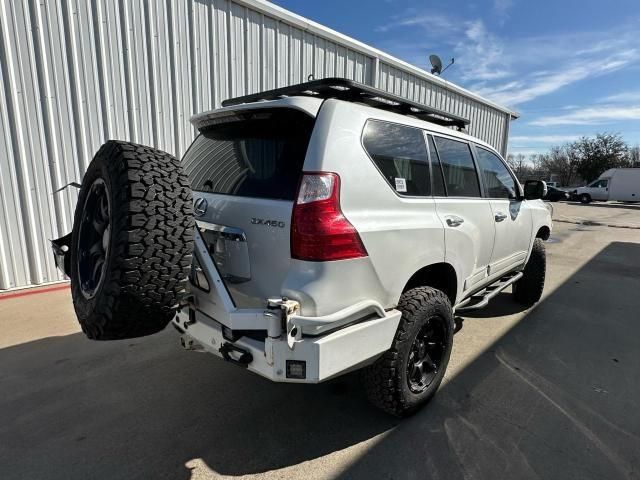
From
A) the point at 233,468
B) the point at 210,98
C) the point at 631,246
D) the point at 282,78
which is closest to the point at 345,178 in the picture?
the point at 233,468

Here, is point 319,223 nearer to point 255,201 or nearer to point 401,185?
point 255,201

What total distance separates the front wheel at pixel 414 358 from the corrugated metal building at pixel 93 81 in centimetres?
505

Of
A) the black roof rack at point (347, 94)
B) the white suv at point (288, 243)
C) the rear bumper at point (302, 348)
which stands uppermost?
the black roof rack at point (347, 94)

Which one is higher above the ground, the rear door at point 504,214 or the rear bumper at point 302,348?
the rear door at point 504,214

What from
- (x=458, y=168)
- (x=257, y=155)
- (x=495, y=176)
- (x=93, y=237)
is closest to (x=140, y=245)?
(x=93, y=237)

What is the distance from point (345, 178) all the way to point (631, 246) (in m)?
11.5

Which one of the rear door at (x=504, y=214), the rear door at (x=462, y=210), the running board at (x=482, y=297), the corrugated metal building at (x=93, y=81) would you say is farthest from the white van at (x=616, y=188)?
the rear door at (x=462, y=210)

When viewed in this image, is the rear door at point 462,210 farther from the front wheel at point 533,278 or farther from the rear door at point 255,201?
the front wheel at point 533,278

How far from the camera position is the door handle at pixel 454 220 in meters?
2.74

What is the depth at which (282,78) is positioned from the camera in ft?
24.2

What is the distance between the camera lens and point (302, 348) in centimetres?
181

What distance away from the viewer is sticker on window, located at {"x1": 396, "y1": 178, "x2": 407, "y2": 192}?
2.36 meters

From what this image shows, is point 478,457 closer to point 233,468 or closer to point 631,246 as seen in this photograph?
point 233,468

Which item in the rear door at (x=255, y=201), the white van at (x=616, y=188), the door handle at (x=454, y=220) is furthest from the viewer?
the white van at (x=616, y=188)
